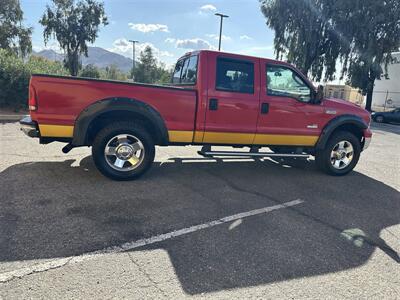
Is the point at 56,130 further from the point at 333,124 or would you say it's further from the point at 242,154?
the point at 333,124

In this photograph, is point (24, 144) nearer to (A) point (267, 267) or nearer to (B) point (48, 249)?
(B) point (48, 249)

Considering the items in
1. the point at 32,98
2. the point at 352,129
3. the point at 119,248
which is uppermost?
the point at 32,98

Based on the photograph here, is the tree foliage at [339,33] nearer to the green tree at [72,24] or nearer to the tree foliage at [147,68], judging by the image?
the green tree at [72,24]

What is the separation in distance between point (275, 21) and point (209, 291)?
85.6ft

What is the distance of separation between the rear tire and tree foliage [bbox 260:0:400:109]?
1984 centimetres

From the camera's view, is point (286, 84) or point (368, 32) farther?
point (368, 32)

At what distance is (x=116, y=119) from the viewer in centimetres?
497

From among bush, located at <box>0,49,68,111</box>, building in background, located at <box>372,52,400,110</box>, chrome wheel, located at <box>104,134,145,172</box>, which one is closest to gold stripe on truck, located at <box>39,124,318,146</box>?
chrome wheel, located at <box>104,134,145,172</box>

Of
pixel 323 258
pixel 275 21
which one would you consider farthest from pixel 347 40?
pixel 323 258

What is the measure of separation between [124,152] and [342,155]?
420cm

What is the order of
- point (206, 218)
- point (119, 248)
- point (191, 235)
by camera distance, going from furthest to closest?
1. point (206, 218)
2. point (191, 235)
3. point (119, 248)

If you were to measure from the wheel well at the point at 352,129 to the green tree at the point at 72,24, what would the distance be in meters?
26.2

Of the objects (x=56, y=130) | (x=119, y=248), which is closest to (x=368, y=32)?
(x=56, y=130)

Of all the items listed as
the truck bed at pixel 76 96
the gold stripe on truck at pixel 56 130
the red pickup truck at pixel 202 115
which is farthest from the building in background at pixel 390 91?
the gold stripe on truck at pixel 56 130
